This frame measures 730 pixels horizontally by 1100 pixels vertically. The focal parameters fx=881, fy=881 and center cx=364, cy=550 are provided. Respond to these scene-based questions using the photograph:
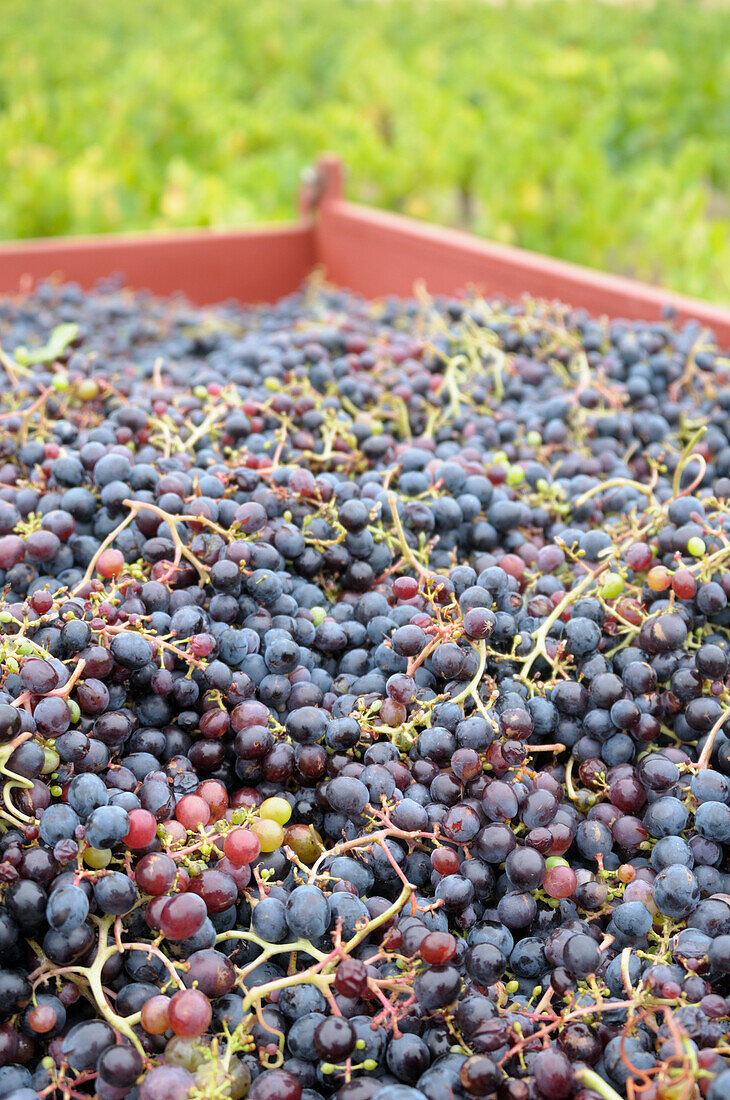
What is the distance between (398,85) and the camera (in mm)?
6133

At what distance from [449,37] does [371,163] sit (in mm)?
5123

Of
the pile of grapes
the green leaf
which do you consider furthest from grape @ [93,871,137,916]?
the green leaf

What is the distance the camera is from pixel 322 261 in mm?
3424

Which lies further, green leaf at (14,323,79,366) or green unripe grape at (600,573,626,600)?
green leaf at (14,323,79,366)

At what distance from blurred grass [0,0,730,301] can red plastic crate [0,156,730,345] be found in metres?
0.68

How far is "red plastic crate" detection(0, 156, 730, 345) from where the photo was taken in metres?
2.49

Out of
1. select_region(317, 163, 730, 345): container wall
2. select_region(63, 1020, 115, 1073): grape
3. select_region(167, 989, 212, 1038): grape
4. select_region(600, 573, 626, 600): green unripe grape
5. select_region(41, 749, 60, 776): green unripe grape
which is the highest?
select_region(317, 163, 730, 345): container wall

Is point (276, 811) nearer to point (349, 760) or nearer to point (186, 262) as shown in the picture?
→ point (349, 760)

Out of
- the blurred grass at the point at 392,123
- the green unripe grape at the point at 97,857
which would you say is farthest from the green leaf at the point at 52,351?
the blurred grass at the point at 392,123

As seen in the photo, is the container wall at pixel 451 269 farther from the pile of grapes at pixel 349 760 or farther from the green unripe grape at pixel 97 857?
the green unripe grape at pixel 97 857

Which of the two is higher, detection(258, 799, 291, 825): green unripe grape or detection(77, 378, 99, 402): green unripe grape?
detection(77, 378, 99, 402): green unripe grape

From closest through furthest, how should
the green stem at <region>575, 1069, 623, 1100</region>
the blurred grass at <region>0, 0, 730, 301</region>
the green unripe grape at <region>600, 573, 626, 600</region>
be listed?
the green stem at <region>575, 1069, 623, 1100</region> < the green unripe grape at <region>600, 573, 626, 600</region> < the blurred grass at <region>0, 0, 730, 301</region>

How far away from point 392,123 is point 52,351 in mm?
5128

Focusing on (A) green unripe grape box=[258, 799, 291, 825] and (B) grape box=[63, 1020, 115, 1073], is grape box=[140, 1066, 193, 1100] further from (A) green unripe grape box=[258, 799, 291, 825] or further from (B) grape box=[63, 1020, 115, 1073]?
(A) green unripe grape box=[258, 799, 291, 825]
